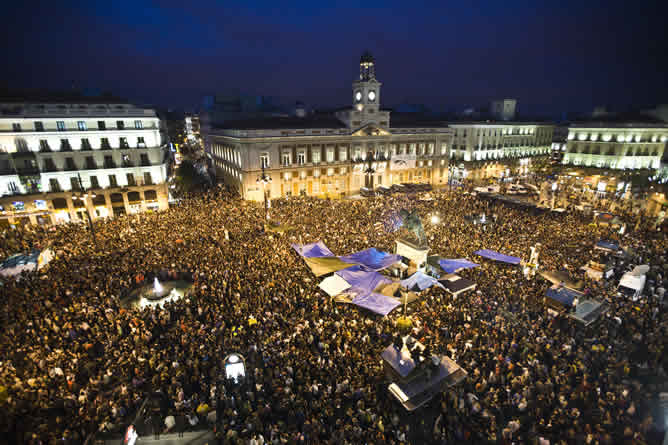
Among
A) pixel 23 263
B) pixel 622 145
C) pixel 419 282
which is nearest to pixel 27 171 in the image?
pixel 23 263

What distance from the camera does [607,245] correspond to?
859 inches

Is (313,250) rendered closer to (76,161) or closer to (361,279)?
(361,279)

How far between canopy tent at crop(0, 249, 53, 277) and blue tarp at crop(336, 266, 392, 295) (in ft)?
60.9

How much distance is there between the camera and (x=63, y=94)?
3503cm

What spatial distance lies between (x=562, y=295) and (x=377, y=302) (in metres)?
9.60

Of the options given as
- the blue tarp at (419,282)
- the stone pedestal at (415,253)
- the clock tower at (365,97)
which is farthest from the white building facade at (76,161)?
the blue tarp at (419,282)

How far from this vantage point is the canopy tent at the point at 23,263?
18391mm

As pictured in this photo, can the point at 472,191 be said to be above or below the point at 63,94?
below

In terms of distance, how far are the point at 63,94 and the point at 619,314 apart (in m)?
52.8

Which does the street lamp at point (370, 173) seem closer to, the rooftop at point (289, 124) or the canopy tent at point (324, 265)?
the rooftop at point (289, 124)

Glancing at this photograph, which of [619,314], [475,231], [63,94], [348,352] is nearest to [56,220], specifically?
[63,94]

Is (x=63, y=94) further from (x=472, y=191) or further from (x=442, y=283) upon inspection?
(x=472, y=191)

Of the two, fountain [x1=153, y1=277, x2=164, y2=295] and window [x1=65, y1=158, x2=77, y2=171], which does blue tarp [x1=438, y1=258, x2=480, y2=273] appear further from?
window [x1=65, y1=158, x2=77, y2=171]

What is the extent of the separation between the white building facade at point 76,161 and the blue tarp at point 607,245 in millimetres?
42505
